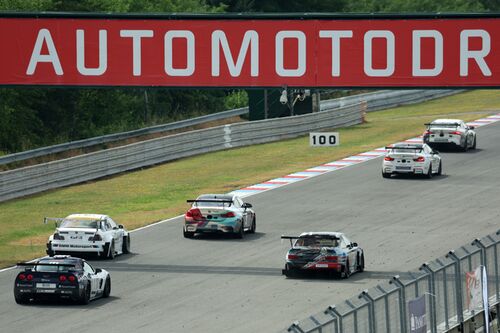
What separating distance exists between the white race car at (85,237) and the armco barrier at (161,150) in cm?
1154

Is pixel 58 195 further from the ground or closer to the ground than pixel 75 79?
closer to the ground

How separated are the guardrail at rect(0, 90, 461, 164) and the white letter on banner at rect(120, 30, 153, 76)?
17.3 m

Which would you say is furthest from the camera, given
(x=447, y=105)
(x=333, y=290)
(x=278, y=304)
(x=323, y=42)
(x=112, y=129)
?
(x=447, y=105)

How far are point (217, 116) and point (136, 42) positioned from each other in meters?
33.0

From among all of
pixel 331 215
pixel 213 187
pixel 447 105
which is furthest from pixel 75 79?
pixel 447 105

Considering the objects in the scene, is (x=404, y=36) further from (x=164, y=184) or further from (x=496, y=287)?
(x=164, y=184)

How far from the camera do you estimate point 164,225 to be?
45.2 metres

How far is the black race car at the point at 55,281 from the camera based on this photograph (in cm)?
3102

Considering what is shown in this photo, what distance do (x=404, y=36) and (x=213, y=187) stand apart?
18502 mm

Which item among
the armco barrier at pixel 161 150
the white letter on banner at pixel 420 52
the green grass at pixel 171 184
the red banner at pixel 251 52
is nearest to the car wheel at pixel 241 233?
the green grass at pixel 171 184

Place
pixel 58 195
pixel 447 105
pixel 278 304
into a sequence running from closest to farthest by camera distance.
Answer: pixel 278 304
pixel 58 195
pixel 447 105

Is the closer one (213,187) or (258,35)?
(258,35)

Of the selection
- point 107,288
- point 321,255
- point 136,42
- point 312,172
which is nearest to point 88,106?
point 312,172

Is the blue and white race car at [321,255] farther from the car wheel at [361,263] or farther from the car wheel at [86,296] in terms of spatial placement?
the car wheel at [86,296]
